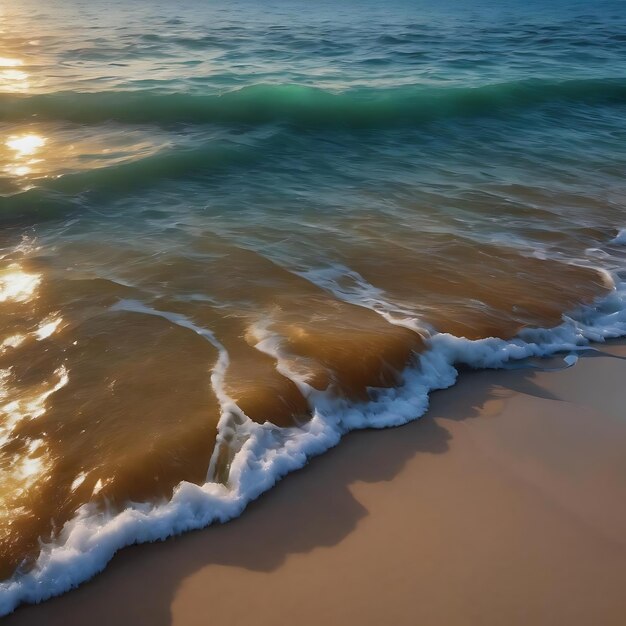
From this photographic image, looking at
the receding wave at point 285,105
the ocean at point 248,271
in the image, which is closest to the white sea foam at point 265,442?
the ocean at point 248,271

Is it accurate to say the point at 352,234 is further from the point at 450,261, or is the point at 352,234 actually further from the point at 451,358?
the point at 451,358

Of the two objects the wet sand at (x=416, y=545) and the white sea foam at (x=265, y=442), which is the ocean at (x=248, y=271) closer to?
the white sea foam at (x=265, y=442)

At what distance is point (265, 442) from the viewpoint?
3326 millimetres

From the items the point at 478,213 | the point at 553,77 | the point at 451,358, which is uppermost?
the point at 451,358

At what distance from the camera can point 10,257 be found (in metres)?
5.52

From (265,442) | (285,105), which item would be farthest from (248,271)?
(285,105)

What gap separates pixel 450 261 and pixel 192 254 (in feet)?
7.28

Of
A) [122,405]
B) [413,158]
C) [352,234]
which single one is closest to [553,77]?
[413,158]

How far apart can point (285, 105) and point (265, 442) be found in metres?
9.20

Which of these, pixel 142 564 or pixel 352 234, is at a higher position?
pixel 142 564

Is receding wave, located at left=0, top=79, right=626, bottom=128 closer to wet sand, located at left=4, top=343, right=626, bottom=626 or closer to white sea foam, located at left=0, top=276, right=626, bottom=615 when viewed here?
white sea foam, located at left=0, top=276, right=626, bottom=615

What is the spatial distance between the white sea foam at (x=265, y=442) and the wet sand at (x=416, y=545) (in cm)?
7

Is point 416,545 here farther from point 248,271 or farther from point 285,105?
point 285,105

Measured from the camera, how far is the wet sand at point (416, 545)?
2539 mm
